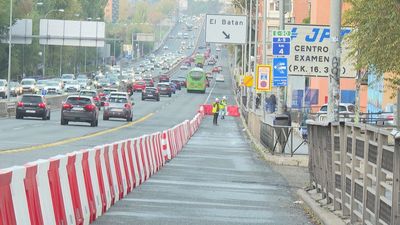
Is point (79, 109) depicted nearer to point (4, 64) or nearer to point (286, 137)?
point (286, 137)

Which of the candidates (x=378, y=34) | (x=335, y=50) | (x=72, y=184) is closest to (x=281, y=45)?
(x=378, y=34)

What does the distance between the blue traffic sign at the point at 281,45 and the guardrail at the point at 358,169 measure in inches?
575

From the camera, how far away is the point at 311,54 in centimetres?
3038

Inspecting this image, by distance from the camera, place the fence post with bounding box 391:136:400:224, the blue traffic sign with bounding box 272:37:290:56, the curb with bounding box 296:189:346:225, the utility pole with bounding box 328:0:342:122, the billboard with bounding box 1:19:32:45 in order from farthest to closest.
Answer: the billboard with bounding box 1:19:32:45 → the blue traffic sign with bounding box 272:37:290:56 → the utility pole with bounding box 328:0:342:122 → the curb with bounding box 296:189:346:225 → the fence post with bounding box 391:136:400:224

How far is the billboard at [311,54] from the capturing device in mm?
30156

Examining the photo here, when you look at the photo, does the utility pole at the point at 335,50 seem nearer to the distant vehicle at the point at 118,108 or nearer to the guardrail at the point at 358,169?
the guardrail at the point at 358,169

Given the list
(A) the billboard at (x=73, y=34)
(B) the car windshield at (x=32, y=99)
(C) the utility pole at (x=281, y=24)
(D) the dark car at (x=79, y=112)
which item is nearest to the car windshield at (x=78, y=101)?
(D) the dark car at (x=79, y=112)

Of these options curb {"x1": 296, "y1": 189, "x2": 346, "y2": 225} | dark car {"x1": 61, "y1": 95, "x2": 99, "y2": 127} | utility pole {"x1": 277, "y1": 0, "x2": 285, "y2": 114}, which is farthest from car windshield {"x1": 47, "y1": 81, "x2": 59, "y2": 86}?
curb {"x1": 296, "y1": 189, "x2": 346, "y2": 225}

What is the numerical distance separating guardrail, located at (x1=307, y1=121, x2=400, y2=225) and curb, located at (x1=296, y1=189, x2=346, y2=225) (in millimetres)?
185

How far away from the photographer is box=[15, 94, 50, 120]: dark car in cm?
5638

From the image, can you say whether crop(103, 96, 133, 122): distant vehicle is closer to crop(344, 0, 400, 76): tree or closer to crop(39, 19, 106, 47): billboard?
crop(39, 19, 106, 47): billboard

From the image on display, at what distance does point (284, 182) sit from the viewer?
2239 cm

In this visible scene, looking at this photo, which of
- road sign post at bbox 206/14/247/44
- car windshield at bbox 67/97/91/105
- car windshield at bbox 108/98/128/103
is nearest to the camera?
car windshield at bbox 67/97/91/105

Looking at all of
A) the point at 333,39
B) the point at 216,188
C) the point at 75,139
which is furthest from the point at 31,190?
the point at 75,139
